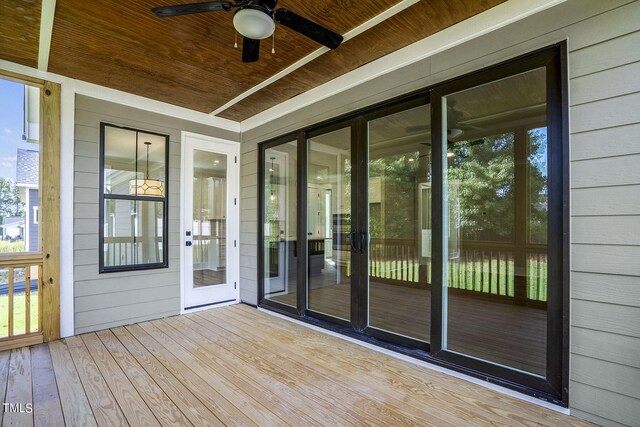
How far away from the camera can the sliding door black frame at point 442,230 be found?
210 cm

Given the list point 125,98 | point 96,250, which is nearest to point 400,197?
point 125,98

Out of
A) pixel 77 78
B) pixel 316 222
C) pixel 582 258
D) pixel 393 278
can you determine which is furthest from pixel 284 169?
pixel 582 258

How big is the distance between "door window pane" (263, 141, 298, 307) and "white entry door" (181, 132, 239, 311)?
64cm

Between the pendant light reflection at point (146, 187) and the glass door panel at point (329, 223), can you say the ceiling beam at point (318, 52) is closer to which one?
the glass door panel at point (329, 223)

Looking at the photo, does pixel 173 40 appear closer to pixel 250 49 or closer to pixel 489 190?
pixel 250 49

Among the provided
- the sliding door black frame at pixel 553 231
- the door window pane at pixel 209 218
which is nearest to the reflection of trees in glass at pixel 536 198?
the sliding door black frame at pixel 553 231

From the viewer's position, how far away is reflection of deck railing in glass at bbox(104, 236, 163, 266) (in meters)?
3.80

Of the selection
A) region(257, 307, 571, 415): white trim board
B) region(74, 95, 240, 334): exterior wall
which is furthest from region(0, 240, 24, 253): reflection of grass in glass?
region(257, 307, 571, 415): white trim board

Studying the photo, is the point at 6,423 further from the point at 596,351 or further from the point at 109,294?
the point at 596,351

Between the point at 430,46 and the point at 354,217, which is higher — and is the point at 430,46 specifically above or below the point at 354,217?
above

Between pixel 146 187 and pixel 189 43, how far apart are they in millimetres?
2025

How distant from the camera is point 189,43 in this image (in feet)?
9.43

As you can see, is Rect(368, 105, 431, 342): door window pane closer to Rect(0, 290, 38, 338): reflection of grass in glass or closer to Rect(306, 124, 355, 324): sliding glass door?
Rect(306, 124, 355, 324): sliding glass door

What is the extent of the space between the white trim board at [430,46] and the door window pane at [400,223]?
49 cm
